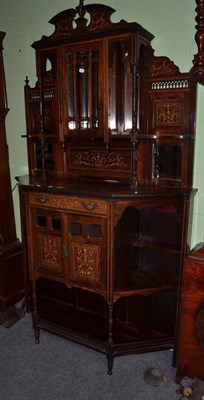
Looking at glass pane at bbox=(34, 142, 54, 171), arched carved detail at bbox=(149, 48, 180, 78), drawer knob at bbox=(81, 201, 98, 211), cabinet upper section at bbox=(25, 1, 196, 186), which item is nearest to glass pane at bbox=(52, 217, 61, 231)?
drawer knob at bbox=(81, 201, 98, 211)

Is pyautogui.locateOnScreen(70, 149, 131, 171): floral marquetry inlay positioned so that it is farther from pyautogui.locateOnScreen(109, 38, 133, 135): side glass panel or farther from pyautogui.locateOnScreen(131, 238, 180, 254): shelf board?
pyautogui.locateOnScreen(131, 238, 180, 254): shelf board

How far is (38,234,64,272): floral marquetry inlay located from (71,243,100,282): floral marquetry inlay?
13cm

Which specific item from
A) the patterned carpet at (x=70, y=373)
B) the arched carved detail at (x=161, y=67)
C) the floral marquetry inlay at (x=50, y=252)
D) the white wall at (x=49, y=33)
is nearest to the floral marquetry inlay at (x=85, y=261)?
the floral marquetry inlay at (x=50, y=252)

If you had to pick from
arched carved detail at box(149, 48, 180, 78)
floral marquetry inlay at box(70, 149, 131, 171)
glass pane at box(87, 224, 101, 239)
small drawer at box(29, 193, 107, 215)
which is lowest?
glass pane at box(87, 224, 101, 239)

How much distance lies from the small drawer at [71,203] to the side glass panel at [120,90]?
1.74ft

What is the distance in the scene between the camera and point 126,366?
7.43ft

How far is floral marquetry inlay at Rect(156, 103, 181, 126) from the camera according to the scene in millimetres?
2148

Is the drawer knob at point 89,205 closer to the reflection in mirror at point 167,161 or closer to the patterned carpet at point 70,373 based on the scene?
the reflection in mirror at point 167,161

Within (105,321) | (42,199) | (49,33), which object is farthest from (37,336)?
(49,33)

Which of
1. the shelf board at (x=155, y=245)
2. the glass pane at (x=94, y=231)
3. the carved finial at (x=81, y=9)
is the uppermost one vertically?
the carved finial at (x=81, y=9)

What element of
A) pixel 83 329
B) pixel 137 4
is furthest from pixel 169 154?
pixel 83 329

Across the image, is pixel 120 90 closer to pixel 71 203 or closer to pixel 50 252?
pixel 71 203

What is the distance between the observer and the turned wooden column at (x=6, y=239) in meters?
2.82

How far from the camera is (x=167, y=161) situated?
225 cm
